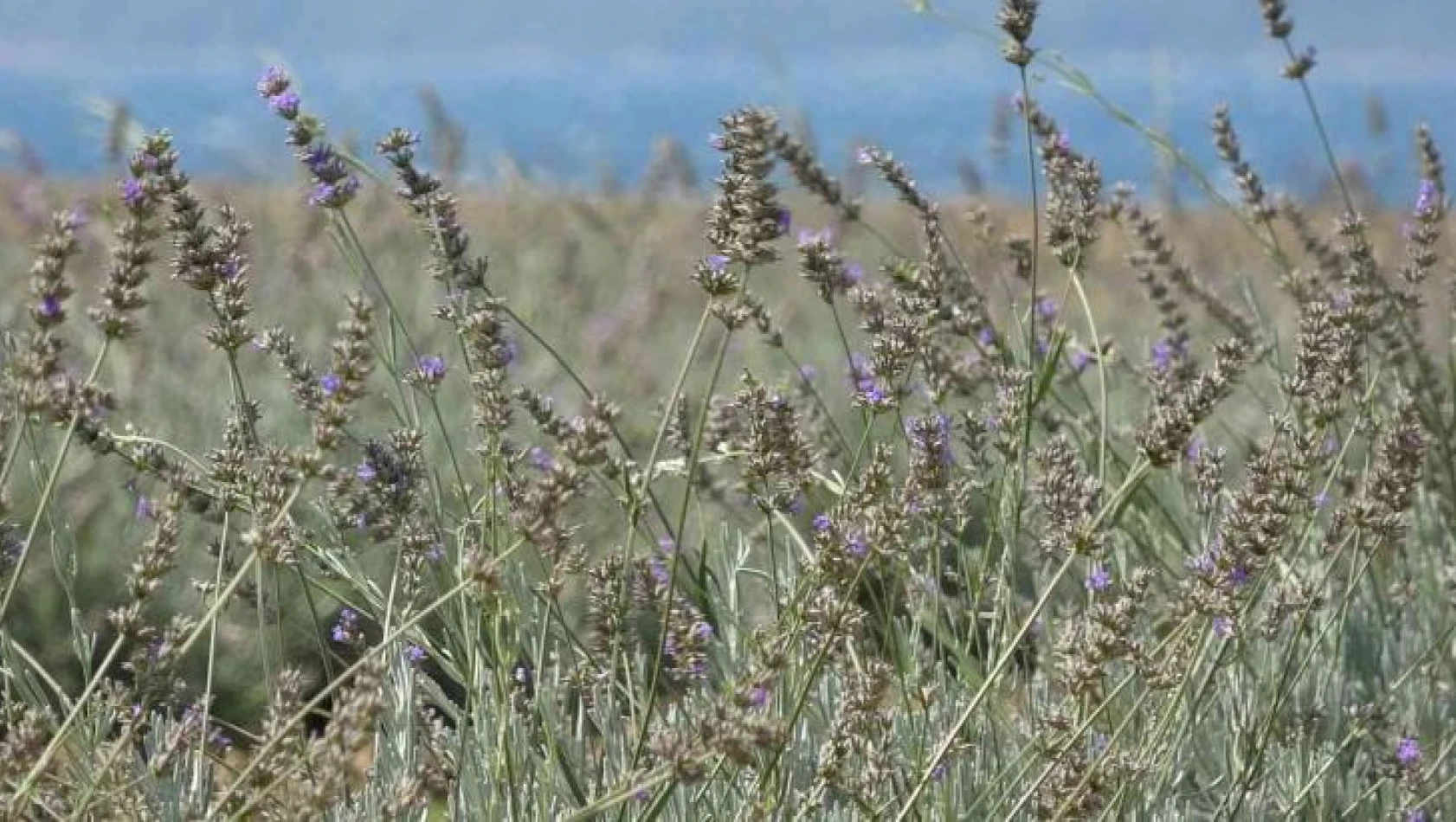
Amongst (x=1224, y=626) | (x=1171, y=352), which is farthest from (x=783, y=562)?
(x=1224, y=626)

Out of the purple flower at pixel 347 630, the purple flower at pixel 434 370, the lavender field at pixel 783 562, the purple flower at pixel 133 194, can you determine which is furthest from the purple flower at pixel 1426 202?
the purple flower at pixel 133 194

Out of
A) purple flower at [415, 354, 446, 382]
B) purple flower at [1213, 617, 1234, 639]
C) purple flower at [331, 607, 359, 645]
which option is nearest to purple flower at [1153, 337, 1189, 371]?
purple flower at [1213, 617, 1234, 639]

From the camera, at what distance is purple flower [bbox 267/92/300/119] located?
200cm

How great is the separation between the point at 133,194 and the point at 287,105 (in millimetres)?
347

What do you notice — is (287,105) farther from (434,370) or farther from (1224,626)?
(1224,626)

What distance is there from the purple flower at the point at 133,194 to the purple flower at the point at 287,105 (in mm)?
304

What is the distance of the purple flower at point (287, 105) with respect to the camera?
2.00 metres

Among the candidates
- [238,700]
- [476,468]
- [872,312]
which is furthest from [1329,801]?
[476,468]

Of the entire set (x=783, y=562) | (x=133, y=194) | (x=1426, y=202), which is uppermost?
(x=133, y=194)

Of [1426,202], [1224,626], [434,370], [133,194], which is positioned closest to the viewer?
[133,194]

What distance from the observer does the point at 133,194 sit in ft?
5.50

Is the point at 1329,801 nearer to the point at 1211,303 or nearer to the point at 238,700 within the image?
the point at 1211,303

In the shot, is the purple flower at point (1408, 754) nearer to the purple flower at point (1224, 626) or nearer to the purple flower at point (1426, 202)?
the purple flower at point (1224, 626)

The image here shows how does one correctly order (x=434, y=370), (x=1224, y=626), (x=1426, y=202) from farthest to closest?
(x=1426, y=202)
(x=434, y=370)
(x=1224, y=626)
